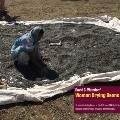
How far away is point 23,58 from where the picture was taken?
18.3 feet

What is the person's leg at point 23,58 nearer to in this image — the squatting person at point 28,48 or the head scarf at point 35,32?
the squatting person at point 28,48

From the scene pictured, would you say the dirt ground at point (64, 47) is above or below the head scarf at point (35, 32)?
below

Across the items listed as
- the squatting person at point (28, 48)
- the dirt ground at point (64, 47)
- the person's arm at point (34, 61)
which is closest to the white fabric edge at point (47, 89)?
the dirt ground at point (64, 47)

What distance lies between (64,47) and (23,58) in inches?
53.1

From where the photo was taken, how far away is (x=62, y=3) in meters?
10.5

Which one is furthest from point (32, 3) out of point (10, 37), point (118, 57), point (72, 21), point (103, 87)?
point (103, 87)

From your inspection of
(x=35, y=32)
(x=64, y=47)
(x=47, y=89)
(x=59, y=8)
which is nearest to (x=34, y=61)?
(x=35, y=32)

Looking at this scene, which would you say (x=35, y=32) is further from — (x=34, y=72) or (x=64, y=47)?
(x=64, y=47)

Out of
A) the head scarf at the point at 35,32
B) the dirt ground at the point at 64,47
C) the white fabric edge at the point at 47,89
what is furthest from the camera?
the head scarf at the point at 35,32

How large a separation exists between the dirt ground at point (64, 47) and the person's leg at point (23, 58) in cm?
17

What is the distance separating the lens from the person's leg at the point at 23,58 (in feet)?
18.1

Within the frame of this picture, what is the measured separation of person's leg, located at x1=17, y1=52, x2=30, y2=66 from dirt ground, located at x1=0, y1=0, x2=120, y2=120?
0.17m

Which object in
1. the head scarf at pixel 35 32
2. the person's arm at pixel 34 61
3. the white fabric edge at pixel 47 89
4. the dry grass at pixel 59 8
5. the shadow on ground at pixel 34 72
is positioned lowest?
the white fabric edge at pixel 47 89

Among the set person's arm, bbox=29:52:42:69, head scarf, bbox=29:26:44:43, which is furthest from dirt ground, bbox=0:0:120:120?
head scarf, bbox=29:26:44:43
